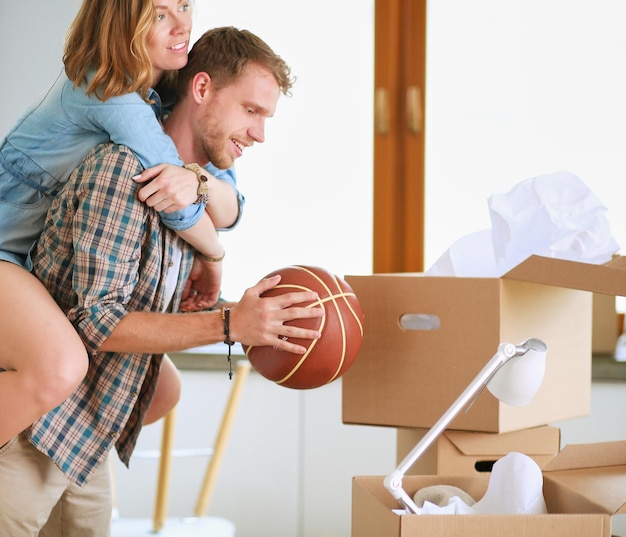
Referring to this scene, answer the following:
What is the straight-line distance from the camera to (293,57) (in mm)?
3477

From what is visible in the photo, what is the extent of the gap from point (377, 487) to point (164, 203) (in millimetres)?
708

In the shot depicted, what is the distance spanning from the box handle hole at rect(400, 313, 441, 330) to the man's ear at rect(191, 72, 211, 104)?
26.0 inches

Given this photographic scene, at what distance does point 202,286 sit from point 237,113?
452mm

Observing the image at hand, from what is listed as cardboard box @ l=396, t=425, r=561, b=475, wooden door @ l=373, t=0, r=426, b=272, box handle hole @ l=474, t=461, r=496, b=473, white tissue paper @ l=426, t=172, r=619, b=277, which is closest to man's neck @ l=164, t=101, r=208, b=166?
white tissue paper @ l=426, t=172, r=619, b=277

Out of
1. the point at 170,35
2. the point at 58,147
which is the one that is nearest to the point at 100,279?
the point at 58,147

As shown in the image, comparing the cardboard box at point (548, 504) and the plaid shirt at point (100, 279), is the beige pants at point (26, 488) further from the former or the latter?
the cardboard box at point (548, 504)

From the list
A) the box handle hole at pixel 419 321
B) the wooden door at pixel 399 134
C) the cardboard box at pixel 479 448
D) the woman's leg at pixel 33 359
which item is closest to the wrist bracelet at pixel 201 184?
the woman's leg at pixel 33 359

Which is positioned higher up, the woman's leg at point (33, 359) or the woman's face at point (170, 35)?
the woman's face at point (170, 35)

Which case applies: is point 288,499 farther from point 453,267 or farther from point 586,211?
point 586,211

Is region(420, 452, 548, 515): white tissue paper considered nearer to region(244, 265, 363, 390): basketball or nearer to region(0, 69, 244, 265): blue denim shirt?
region(244, 265, 363, 390): basketball

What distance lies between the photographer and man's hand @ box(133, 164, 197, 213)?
1817 mm

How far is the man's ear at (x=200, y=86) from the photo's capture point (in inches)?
79.0

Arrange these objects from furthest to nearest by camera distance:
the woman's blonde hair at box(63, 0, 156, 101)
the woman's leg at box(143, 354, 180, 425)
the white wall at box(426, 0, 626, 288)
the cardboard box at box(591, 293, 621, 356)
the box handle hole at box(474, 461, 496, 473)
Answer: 1. the white wall at box(426, 0, 626, 288)
2. the cardboard box at box(591, 293, 621, 356)
3. the woman's leg at box(143, 354, 180, 425)
4. the box handle hole at box(474, 461, 496, 473)
5. the woman's blonde hair at box(63, 0, 156, 101)

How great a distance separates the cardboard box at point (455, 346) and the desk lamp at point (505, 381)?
374mm
